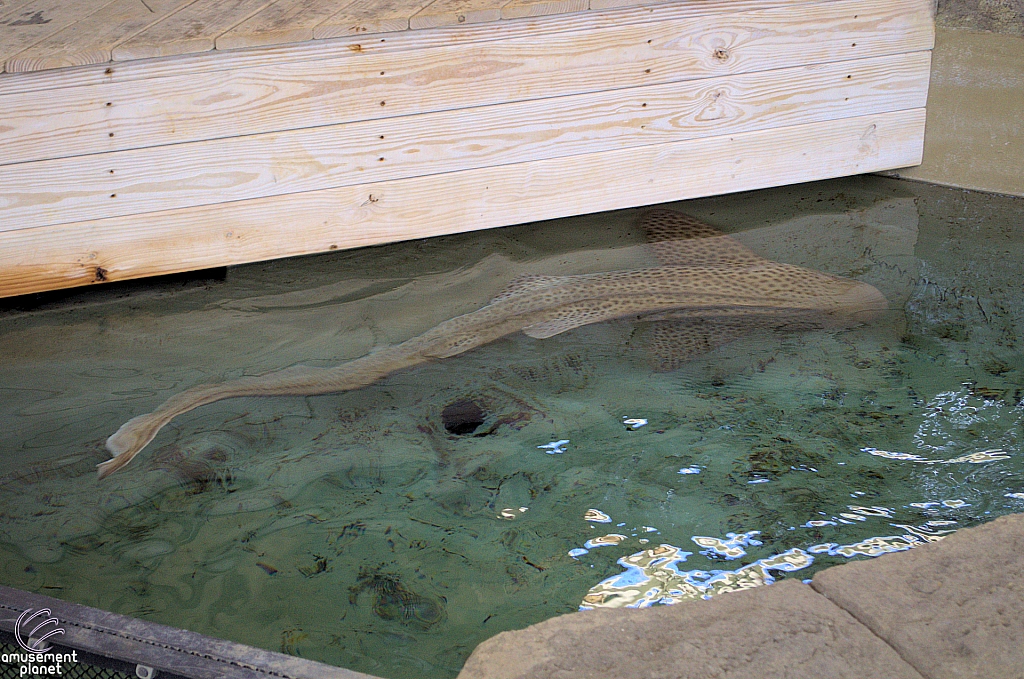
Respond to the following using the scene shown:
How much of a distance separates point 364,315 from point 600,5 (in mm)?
1972

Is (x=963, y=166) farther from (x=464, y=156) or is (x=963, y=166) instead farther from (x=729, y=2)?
(x=464, y=156)

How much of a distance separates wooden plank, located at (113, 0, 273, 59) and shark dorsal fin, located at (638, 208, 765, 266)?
2361mm

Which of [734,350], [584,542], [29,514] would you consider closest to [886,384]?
[734,350]

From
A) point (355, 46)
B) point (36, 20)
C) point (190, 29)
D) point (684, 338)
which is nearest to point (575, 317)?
point (684, 338)

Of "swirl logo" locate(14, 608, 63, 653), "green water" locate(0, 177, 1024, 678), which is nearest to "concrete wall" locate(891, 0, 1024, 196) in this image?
"green water" locate(0, 177, 1024, 678)

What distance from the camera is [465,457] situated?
2.98 meters

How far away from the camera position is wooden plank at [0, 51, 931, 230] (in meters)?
3.86

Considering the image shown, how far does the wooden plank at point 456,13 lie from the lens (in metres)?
3.90

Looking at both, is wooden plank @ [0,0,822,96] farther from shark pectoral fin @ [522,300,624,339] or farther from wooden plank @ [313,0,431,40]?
shark pectoral fin @ [522,300,624,339]

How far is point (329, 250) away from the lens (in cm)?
433

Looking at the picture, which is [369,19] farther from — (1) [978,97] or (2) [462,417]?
(1) [978,97]

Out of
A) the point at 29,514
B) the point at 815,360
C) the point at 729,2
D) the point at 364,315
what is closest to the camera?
the point at 29,514

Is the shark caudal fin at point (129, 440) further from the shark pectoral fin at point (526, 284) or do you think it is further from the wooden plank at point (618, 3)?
the wooden plank at point (618, 3)

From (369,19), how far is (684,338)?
213 cm
